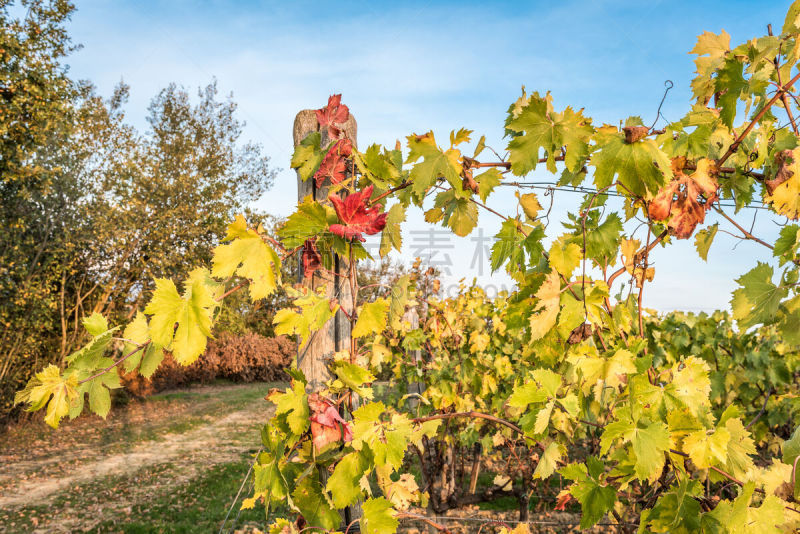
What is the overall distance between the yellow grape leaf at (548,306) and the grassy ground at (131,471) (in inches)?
99.4

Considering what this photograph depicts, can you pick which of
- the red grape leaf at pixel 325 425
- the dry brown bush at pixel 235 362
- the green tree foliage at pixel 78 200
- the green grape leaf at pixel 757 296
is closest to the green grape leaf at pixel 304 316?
the red grape leaf at pixel 325 425

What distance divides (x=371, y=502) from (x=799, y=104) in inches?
69.2

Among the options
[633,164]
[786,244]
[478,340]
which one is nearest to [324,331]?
[633,164]

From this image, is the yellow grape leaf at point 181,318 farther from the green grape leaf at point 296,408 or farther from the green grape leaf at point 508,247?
the green grape leaf at point 508,247

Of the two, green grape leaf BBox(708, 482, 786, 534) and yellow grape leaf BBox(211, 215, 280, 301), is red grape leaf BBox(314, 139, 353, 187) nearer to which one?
yellow grape leaf BBox(211, 215, 280, 301)

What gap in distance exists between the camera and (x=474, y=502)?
5.00 m

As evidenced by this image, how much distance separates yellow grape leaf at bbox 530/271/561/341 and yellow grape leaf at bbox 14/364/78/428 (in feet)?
4.21

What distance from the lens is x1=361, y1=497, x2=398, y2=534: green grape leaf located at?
135 cm

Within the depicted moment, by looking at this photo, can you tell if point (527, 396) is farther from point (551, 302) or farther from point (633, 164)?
point (633, 164)

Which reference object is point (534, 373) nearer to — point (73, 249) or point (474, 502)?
point (474, 502)

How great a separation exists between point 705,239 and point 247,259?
4.97 feet

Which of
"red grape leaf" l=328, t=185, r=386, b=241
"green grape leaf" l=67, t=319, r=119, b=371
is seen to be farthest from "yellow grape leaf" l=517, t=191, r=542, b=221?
"green grape leaf" l=67, t=319, r=119, b=371

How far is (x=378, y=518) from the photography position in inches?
53.2

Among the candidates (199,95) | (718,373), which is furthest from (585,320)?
(199,95)
